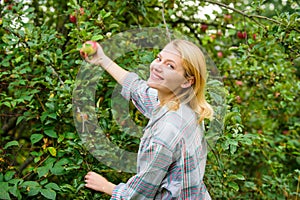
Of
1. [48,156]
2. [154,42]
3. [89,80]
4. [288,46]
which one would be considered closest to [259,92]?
[288,46]

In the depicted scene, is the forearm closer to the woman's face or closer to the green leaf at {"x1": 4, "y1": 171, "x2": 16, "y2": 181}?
the woman's face

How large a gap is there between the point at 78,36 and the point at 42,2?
1.04 meters

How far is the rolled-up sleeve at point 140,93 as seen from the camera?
1.53m

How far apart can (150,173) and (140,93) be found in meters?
0.41

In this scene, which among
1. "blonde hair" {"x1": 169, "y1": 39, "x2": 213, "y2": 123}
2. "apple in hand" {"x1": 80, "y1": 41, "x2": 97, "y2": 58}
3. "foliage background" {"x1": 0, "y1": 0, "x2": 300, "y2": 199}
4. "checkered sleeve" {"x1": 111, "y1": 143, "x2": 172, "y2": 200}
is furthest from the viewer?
"foliage background" {"x1": 0, "y1": 0, "x2": 300, "y2": 199}

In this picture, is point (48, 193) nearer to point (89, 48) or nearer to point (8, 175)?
point (8, 175)

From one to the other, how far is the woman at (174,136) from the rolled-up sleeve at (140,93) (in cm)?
8

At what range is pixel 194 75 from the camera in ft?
4.39

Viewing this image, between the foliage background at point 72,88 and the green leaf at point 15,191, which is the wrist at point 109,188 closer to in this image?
the foliage background at point 72,88

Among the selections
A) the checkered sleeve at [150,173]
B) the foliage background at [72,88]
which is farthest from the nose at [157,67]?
the foliage background at [72,88]

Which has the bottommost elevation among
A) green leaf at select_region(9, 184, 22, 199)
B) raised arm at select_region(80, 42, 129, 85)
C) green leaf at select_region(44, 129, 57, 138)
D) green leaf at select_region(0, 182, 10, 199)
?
green leaf at select_region(9, 184, 22, 199)

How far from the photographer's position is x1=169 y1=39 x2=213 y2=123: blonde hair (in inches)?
51.9

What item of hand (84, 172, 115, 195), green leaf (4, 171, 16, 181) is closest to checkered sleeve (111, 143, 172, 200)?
hand (84, 172, 115, 195)

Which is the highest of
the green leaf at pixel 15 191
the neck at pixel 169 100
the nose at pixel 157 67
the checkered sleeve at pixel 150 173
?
the nose at pixel 157 67
